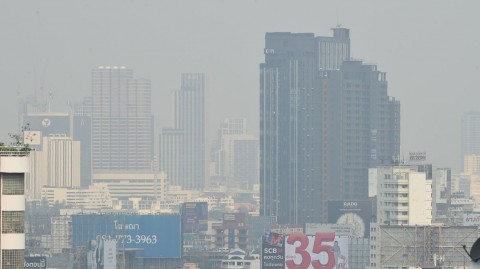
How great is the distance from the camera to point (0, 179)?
25.4 meters

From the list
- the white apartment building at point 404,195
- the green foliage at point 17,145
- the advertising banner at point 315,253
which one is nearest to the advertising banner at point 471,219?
the white apartment building at point 404,195

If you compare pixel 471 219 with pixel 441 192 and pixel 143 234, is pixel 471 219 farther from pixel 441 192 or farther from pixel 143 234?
pixel 441 192

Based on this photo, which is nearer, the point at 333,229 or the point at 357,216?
the point at 333,229

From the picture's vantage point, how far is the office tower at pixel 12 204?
83.0 ft

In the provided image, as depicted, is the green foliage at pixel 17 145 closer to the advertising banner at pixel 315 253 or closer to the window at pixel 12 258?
the window at pixel 12 258

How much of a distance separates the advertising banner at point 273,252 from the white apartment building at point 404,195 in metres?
8.65

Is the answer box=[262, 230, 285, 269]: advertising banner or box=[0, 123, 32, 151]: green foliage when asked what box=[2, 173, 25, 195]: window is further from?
box=[262, 230, 285, 269]: advertising banner

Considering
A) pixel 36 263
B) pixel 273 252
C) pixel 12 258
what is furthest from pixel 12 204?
Answer: pixel 273 252

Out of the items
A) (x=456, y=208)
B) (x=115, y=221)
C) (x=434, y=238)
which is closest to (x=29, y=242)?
(x=115, y=221)

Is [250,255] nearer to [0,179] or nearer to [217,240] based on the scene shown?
[217,240]

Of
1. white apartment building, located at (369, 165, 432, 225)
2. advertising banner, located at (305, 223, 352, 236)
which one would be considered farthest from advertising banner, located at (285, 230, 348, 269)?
advertising banner, located at (305, 223, 352, 236)

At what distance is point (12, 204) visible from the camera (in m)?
25.4

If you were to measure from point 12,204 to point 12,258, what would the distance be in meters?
0.69

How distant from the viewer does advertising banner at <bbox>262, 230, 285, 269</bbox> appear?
143000 millimetres
